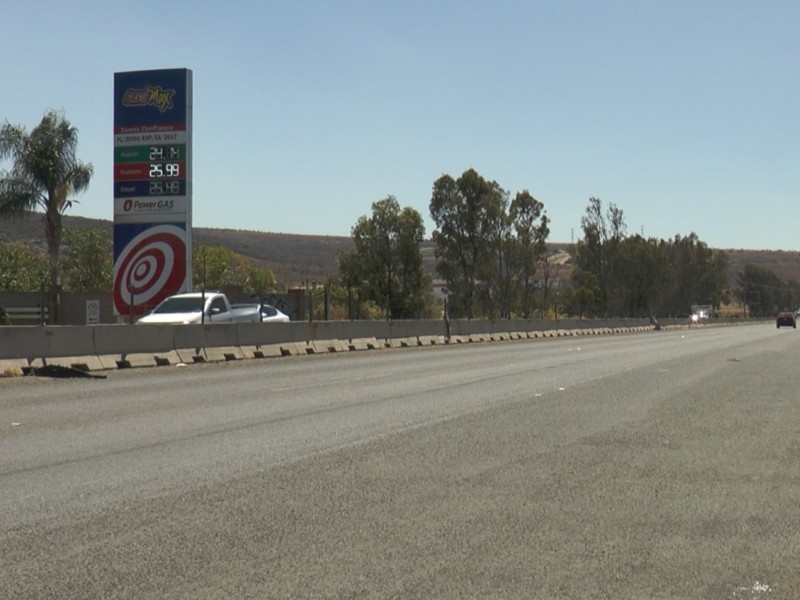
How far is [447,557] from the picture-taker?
6680mm

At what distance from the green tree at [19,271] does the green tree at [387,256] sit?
20.3 m

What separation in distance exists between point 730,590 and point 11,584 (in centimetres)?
380

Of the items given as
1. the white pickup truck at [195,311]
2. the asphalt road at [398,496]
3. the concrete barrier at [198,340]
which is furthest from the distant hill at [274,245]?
the asphalt road at [398,496]

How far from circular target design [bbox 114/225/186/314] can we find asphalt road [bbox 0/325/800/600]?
674 inches

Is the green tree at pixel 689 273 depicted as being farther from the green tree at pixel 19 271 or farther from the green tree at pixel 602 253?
the green tree at pixel 19 271

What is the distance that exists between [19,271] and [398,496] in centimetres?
6543

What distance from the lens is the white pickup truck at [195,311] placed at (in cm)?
2877

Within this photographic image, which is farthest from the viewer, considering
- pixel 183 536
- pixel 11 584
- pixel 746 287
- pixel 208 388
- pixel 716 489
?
pixel 746 287

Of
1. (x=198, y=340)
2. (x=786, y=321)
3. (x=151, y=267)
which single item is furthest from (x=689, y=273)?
(x=198, y=340)

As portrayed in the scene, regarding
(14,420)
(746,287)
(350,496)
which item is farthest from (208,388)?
(746,287)

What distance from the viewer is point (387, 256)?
253 feet

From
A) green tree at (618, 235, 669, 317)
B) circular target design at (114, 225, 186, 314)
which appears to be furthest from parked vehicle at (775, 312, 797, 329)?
circular target design at (114, 225, 186, 314)

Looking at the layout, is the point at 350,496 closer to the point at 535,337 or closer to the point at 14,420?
the point at 14,420

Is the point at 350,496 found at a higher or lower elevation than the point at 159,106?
lower
